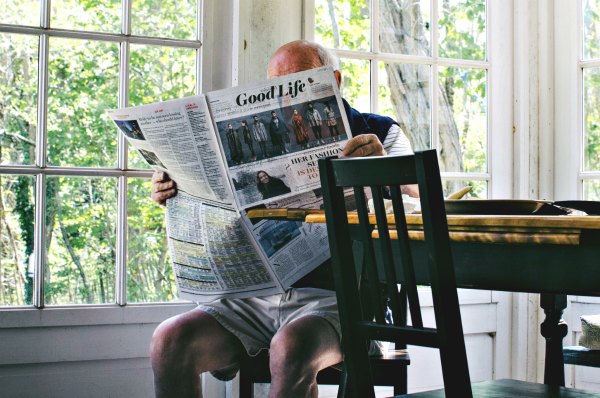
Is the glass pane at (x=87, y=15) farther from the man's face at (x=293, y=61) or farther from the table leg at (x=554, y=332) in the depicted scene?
the table leg at (x=554, y=332)

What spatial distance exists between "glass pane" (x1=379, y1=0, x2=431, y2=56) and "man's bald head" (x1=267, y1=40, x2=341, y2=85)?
27.2 inches

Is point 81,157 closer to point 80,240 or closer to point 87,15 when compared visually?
point 80,240

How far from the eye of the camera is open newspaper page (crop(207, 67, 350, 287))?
1698 mm

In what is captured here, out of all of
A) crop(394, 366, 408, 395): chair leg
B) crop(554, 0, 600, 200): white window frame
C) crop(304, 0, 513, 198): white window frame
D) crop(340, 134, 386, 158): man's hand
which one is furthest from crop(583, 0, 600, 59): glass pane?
crop(394, 366, 408, 395): chair leg

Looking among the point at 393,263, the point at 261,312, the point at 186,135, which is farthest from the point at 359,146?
the point at 393,263

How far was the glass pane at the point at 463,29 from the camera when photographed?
2895 millimetres

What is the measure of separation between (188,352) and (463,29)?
1.74 m

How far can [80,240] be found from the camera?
2.33m

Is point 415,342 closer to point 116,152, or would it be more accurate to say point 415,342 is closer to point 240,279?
point 240,279

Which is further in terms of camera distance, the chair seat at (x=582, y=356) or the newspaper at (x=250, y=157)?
the chair seat at (x=582, y=356)

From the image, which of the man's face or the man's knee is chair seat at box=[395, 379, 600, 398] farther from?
the man's face

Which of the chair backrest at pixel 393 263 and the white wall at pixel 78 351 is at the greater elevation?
the chair backrest at pixel 393 263

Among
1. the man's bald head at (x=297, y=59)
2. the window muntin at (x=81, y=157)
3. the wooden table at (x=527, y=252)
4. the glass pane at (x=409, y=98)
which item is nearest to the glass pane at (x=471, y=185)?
the glass pane at (x=409, y=98)

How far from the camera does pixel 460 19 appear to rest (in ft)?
9.61
